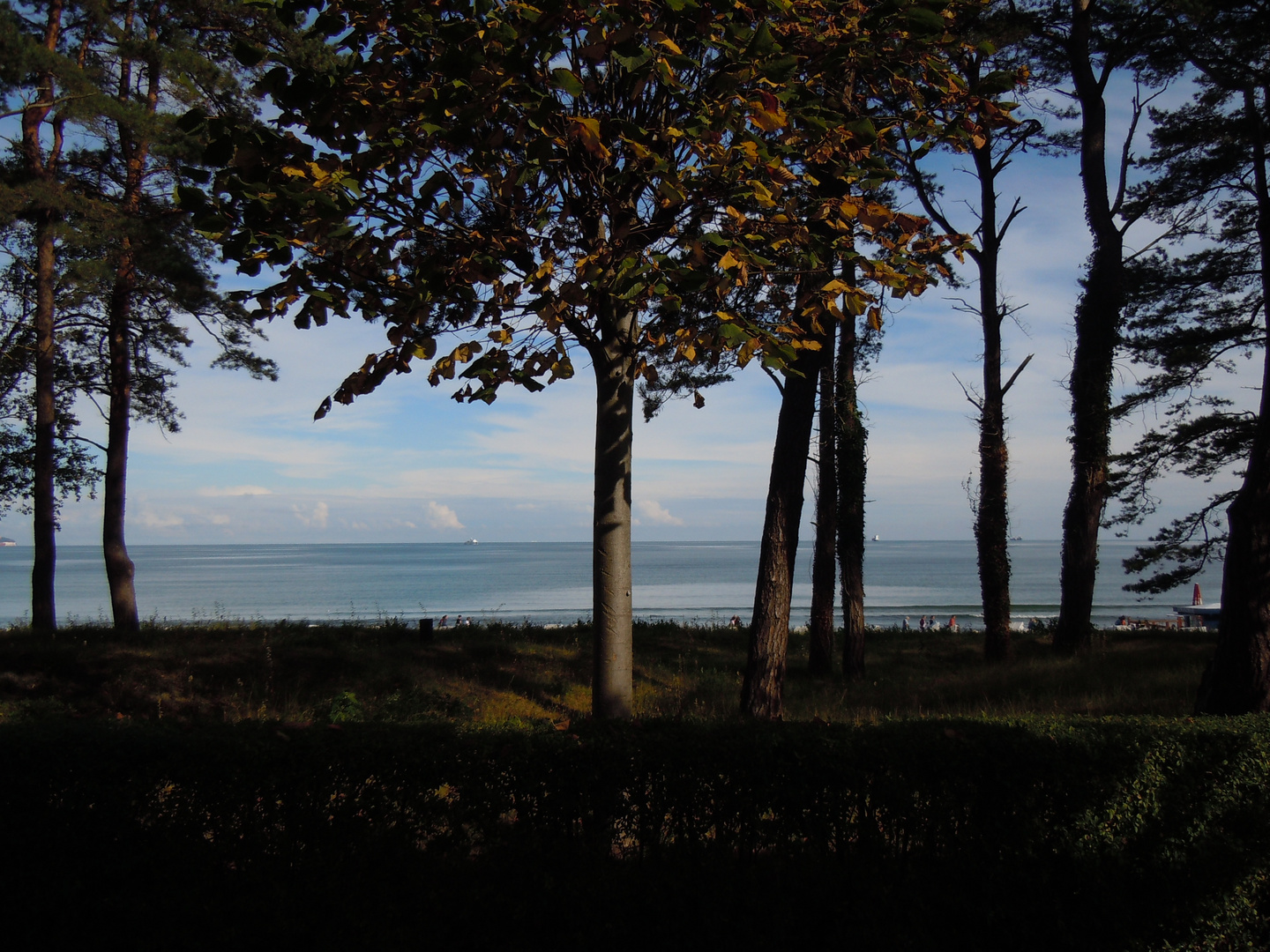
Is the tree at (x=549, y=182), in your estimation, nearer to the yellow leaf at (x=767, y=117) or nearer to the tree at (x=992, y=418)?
the yellow leaf at (x=767, y=117)

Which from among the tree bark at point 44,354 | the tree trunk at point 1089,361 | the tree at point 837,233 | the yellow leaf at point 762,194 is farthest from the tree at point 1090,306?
the tree bark at point 44,354

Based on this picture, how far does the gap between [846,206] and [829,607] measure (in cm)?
1146

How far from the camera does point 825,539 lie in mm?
15617

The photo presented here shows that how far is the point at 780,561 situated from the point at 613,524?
9.36 ft

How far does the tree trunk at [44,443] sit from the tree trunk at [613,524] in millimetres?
13555

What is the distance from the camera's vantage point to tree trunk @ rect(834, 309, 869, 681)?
1520cm

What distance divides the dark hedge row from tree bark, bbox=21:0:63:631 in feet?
44.6

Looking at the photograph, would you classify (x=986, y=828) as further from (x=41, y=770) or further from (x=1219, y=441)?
(x=1219, y=441)

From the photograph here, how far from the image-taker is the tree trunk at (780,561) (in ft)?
27.9

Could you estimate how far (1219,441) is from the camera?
60.8ft

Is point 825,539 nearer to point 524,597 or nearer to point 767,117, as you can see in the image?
point 767,117

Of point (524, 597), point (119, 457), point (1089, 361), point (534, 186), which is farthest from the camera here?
point (524, 597)

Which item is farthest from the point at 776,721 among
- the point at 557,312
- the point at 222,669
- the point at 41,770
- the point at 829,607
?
the point at 829,607

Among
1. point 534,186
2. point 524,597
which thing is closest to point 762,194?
point 534,186
